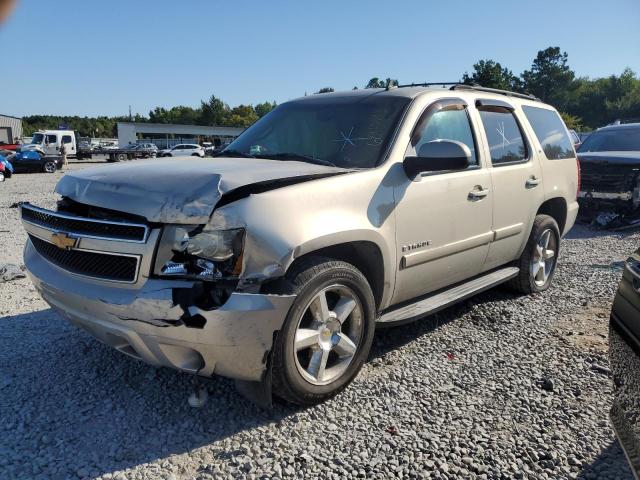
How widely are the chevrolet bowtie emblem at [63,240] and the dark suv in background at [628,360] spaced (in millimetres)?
2670

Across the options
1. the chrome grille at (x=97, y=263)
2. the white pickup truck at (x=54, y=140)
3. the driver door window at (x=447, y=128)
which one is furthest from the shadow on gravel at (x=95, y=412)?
the white pickup truck at (x=54, y=140)

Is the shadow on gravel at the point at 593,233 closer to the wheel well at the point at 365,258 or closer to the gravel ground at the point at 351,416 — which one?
the gravel ground at the point at 351,416

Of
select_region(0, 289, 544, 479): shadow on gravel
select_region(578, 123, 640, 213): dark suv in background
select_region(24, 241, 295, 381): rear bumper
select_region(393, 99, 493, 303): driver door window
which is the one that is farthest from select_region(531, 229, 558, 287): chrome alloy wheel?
select_region(578, 123, 640, 213): dark suv in background

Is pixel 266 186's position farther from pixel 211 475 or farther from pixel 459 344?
pixel 459 344

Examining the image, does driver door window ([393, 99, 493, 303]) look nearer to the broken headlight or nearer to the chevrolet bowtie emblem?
the broken headlight

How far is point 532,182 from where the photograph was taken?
467 cm

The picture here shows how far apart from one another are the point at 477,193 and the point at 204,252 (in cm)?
232

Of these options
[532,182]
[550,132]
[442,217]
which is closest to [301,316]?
[442,217]

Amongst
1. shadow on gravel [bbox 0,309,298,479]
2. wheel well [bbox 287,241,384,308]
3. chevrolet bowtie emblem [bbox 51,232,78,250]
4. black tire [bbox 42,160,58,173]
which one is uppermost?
chevrolet bowtie emblem [bbox 51,232,78,250]

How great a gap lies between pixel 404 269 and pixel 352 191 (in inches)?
28.1

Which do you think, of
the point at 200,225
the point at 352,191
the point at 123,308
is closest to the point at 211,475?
the point at 123,308

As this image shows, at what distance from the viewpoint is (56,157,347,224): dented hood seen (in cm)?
248

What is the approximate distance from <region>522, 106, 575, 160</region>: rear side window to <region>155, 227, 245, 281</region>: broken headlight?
3.67m

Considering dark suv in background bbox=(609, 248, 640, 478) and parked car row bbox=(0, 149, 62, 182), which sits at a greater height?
dark suv in background bbox=(609, 248, 640, 478)
